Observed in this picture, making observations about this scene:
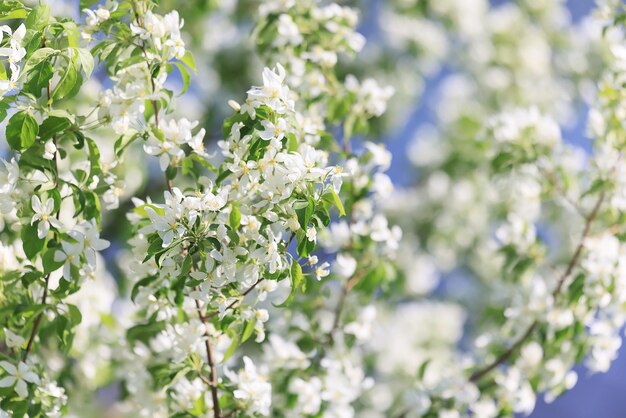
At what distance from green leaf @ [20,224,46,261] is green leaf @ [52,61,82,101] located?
29cm

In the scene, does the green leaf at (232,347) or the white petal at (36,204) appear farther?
the green leaf at (232,347)

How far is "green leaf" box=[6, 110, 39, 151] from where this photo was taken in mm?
1646

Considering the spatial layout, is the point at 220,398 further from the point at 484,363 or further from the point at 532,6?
the point at 532,6

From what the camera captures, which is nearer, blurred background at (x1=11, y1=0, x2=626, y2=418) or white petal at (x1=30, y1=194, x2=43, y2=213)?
white petal at (x1=30, y1=194, x2=43, y2=213)

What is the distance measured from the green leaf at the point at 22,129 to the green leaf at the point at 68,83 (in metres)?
0.08

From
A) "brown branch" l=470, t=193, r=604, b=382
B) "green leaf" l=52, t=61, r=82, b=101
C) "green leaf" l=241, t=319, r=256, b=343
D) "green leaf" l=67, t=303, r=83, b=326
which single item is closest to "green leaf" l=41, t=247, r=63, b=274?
"green leaf" l=67, t=303, r=83, b=326

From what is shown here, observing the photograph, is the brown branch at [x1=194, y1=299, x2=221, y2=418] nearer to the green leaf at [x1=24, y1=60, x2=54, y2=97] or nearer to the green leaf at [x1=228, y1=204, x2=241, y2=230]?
the green leaf at [x1=228, y1=204, x2=241, y2=230]

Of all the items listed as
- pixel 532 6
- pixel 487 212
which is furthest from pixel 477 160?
pixel 532 6

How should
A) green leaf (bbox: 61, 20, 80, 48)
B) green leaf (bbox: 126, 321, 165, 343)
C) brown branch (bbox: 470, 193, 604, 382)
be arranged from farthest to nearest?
brown branch (bbox: 470, 193, 604, 382) → green leaf (bbox: 126, 321, 165, 343) → green leaf (bbox: 61, 20, 80, 48)

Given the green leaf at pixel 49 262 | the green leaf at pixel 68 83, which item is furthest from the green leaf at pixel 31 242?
the green leaf at pixel 68 83

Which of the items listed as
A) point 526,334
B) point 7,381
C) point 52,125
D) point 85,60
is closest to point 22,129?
point 52,125

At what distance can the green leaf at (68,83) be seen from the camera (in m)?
1.67

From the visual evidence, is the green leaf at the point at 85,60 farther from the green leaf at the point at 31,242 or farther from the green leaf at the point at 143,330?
the green leaf at the point at 143,330

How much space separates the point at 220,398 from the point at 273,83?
2.76 ft
